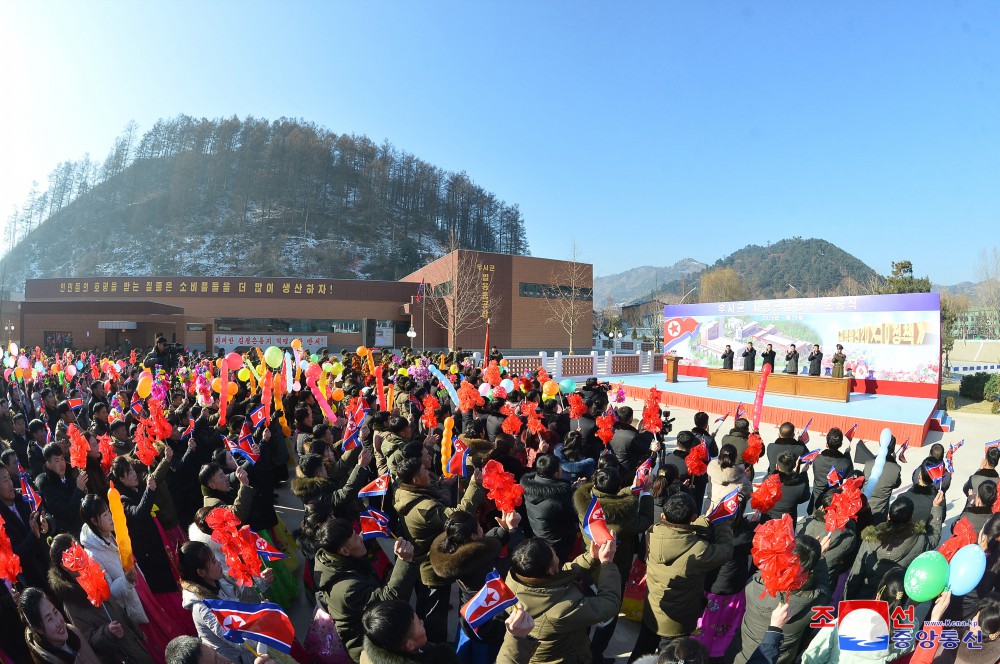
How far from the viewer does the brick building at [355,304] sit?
3256cm

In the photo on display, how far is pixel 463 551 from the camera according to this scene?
7.92 feet

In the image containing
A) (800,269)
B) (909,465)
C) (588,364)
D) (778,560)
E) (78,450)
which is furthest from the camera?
(800,269)

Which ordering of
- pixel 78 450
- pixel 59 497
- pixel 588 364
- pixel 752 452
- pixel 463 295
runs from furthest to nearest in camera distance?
1. pixel 463 295
2. pixel 588 364
3. pixel 752 452
4. pixel 78 450
5. pixel 59 497

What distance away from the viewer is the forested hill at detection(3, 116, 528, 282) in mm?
64812

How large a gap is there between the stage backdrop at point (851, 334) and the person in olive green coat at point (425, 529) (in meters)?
15.0

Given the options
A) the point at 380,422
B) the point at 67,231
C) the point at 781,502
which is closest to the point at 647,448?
the point at 781,502

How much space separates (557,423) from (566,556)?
175 cm

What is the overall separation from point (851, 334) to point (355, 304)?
95.5ft

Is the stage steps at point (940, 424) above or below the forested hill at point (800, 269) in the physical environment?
below

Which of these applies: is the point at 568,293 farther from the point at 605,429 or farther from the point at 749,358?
the point at 605,429

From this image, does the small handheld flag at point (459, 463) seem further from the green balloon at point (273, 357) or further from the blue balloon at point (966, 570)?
the green balloon at point (273, 357)

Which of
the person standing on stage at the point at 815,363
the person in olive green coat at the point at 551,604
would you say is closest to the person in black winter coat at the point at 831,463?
the person in olive green coat at the point at 551,604

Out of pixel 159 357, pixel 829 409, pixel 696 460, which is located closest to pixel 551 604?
pixel 696 460

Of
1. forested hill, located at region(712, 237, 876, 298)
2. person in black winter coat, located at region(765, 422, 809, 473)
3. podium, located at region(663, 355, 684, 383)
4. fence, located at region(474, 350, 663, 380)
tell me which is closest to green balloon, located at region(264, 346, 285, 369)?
person in black winter coat, located at region(765, 422, 809, 473)
